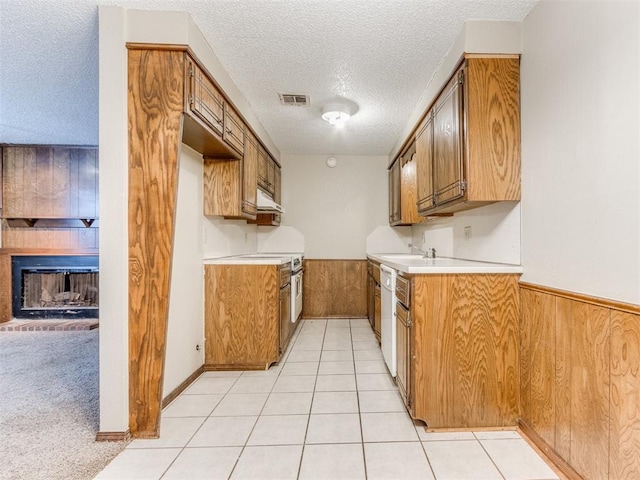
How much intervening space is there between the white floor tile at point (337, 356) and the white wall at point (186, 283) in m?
1.10

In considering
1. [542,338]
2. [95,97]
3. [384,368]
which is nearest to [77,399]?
[384,368]

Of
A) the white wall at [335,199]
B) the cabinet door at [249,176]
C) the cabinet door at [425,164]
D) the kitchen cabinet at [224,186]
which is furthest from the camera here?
the white wall at [335,199]

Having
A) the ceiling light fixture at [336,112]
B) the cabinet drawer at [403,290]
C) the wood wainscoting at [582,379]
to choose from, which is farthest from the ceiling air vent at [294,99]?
the wood wainscoting at [582,379]

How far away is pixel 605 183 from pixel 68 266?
5.47 m

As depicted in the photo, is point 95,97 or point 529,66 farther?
point 95,97

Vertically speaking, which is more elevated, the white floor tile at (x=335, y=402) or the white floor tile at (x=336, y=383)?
the white floor tile at (x=335, y=402)

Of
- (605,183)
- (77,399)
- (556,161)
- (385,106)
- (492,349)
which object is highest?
(385,106)

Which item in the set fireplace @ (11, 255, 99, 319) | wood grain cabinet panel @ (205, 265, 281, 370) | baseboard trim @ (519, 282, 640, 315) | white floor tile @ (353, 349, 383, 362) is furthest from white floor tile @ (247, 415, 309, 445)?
fireplace @ (11, 255, 99, 319)

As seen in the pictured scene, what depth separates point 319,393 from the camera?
7.41 ft

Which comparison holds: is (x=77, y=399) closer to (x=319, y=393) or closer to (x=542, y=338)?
(x=319, y=393)

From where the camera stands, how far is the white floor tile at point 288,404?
79.4 inches

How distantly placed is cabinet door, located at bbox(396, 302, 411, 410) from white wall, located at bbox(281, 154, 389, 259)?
2534 mm

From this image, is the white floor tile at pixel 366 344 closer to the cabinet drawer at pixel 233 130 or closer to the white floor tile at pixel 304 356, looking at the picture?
the white floor tile at pixel 304 356

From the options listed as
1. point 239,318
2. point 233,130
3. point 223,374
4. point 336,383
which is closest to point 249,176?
point 233,130
